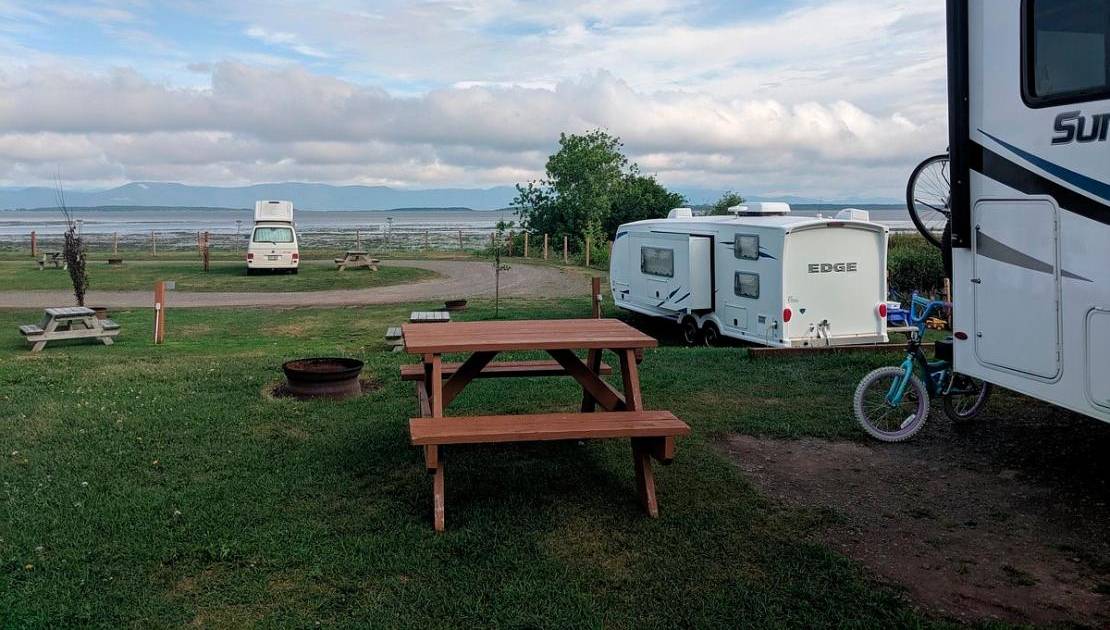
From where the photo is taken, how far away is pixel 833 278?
12242mm

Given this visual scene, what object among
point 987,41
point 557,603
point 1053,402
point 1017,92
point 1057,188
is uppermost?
point 987,41

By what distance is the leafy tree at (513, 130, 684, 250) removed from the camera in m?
37.0

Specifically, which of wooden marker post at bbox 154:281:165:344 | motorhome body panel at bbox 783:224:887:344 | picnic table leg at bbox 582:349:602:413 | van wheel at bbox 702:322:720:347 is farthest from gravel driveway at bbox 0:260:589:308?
picnic table leg at bbox 582:349:602:413

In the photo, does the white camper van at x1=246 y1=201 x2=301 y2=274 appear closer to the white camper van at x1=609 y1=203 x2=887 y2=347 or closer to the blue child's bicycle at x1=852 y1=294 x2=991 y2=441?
the white camper van at x1=609 y1=203 x2=887 y2=347

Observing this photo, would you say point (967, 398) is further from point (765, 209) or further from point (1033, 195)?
point (765, 209)

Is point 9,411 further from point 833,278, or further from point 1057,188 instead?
point 833,278

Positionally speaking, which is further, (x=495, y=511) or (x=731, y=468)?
(x=731, y=468)

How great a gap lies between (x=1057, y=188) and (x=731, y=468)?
7.95ft

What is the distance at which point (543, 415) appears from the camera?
488 cm

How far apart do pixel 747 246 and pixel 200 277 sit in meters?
18.7

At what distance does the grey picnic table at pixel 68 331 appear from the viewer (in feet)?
38.8

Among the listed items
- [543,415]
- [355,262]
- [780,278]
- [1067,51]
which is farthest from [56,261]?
[1067,51]

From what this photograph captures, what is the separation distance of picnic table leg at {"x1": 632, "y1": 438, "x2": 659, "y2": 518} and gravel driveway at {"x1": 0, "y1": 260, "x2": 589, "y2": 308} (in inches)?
593

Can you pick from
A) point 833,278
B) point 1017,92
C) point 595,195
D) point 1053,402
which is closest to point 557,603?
point 1053,402
